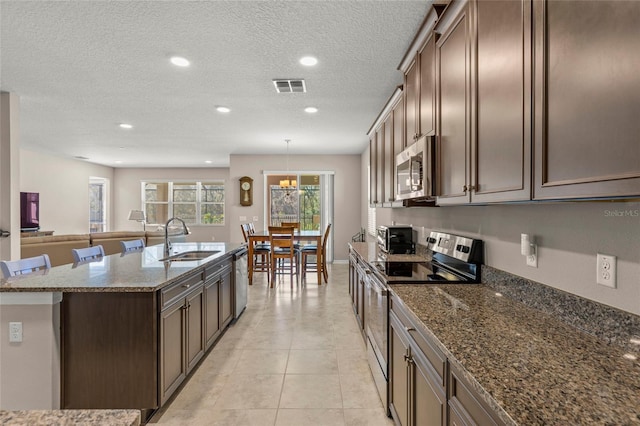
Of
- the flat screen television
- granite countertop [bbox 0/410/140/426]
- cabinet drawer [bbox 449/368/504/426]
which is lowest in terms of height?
cabinet drawer [bbox 449/368/504/426]

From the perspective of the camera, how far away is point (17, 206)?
3873 mm

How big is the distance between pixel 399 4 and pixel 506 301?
1833 millimetres

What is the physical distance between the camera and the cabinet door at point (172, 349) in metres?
2.06

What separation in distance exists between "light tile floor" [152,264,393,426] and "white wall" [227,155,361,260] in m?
3.57

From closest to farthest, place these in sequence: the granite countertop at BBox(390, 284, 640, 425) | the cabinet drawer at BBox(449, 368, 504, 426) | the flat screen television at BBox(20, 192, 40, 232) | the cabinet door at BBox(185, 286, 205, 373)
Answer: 1. the granite countertop at BBox(390, 284, 640, 425)
2. the cabinet drawer at BBox(449, 368, 504, 426)
3. the cabinet door at BBox(185, 286, 205, 373)
4. the flat screen television at BBox(20, 192, 40, 232)

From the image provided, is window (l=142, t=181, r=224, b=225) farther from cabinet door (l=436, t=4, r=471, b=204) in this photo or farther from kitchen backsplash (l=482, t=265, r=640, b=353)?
kitchen backsplash (l=482, t=265, r=640, b=353)

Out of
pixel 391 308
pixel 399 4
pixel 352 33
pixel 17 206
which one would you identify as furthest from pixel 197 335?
pixel 17 206

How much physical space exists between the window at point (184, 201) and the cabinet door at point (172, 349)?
8.14 m

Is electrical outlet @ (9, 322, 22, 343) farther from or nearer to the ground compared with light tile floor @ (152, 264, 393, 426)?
farther from the ground

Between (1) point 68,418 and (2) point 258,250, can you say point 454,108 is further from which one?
(2) point 258,250

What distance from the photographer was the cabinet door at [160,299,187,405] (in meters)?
2.06

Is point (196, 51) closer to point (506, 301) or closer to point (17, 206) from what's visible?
point (506, 301)

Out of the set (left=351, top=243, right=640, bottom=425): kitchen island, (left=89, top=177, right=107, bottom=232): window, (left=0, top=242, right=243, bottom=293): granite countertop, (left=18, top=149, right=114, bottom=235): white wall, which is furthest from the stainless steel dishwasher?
(left=89, top=177, right=107, bottom=232): window

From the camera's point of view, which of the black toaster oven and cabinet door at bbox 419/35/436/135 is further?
the black toaster oven
